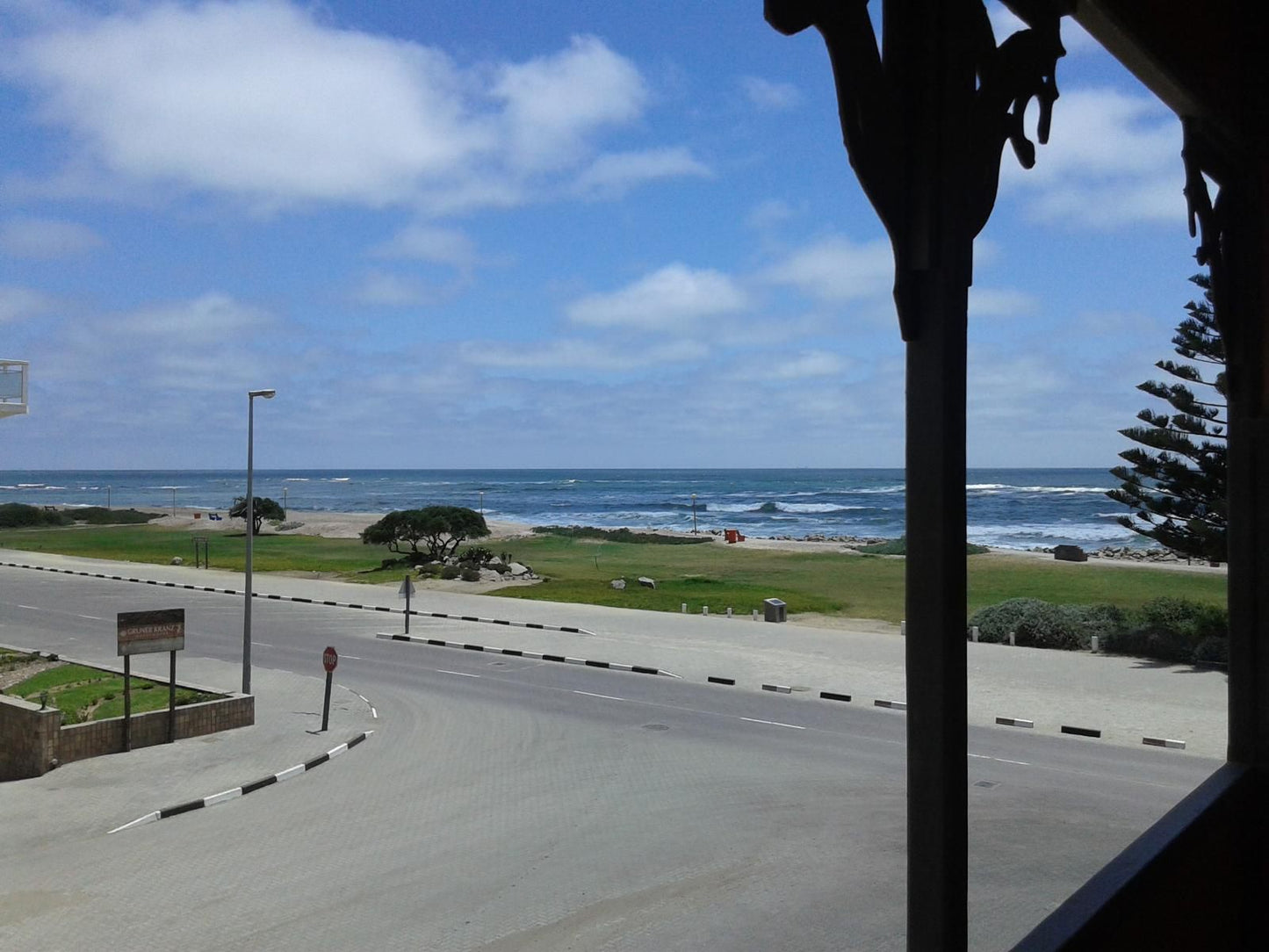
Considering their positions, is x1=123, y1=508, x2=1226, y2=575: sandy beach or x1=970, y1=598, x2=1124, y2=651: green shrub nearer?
x1=970, y1=598, x2=1124, y2=651: green shrub

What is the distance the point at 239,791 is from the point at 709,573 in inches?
1081

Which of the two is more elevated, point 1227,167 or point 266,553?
point 1227,167

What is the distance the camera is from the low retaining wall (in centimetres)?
1106

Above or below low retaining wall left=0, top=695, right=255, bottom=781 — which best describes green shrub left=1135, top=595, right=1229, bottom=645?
above

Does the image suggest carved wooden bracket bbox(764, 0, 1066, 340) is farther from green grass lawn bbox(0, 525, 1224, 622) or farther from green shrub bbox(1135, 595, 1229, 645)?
green grass lawn bbox(0, 525, 1224, 622)

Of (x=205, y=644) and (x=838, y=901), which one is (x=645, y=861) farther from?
(x=205, y=644)

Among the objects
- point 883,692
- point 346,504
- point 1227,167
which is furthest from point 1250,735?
point 346,504

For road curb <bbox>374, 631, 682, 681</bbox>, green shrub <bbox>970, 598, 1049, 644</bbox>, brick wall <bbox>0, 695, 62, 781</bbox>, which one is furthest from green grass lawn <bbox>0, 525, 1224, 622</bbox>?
brick wall <bbox>0, 695, 62, 781</bbox>

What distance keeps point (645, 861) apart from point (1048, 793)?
421cm

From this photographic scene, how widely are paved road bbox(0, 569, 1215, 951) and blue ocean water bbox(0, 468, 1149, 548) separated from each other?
2788cm

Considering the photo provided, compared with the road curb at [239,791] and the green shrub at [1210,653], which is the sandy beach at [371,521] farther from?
the road curb at [239,791]

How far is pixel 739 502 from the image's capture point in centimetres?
9562

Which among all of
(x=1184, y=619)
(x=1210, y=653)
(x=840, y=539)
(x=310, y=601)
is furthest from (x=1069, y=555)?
(x=310, y=601)

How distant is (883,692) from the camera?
48.7 ft
